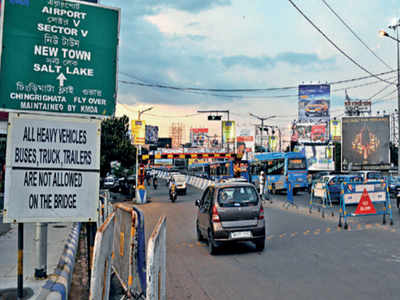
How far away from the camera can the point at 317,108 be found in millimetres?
49656

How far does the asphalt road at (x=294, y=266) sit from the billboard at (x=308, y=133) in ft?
143

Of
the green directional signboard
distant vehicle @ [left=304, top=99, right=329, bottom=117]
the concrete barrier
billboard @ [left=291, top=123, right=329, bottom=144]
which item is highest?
distant vehicle @ [left=304, top=99, right=329, bottom=117]

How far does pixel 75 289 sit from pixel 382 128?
37.9 m

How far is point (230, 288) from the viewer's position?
7305 mm

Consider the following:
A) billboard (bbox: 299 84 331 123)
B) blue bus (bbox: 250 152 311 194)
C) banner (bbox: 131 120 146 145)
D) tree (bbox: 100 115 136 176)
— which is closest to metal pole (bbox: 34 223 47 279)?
banner (bbox: 131 120 146 145)

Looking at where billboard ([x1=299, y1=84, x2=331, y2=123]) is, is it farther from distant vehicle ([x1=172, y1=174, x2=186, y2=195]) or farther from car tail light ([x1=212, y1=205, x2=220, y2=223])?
car tail light ([x1=212, y1=205, x2=220, y2=223])

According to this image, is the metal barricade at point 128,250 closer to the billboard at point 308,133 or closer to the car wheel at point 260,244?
the car wheel at point 260,244

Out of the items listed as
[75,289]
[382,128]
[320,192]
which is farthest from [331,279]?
[382,128]

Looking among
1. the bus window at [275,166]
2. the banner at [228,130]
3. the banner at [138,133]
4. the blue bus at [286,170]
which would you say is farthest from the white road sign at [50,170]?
the banner at [228,130]

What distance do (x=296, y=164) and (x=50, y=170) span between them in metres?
31.1

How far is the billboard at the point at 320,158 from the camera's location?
53219 mm

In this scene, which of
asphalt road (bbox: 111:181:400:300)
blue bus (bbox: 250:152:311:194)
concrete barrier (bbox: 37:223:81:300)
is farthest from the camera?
blue bus (bbox: 250:152:311:194)

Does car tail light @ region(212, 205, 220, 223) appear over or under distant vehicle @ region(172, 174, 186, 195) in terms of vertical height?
over

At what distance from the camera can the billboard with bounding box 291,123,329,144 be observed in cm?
5816
